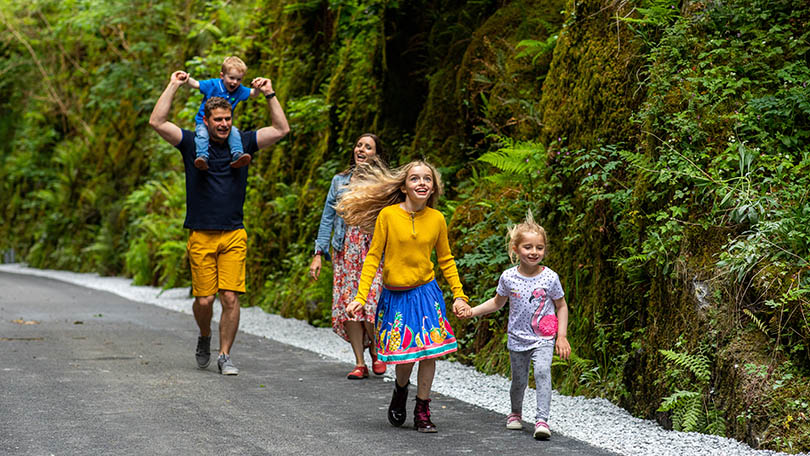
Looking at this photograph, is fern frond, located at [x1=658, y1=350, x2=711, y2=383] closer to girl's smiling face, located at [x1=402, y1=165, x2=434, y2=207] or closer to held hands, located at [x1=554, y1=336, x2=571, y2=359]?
held hands, located at [x1=554, y1=336, x2=571, y2=359]

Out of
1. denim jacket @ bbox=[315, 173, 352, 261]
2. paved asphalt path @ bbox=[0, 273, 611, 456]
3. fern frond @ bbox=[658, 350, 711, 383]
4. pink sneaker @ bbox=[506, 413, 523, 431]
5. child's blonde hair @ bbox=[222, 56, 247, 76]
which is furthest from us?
denim jacket @ bbox=[315, 173, 352, 261]

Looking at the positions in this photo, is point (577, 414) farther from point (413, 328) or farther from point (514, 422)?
point (413, 328)

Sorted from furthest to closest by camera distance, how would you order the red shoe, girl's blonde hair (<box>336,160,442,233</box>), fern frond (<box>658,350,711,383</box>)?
the red shoe < girl's blonde hair (<box>336,160,442,233</box>) < fern frond (<box>658,350,711,383</box>)

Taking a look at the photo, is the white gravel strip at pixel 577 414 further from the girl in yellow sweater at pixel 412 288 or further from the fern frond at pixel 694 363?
the girl in yellow sweater at pixel 412 288

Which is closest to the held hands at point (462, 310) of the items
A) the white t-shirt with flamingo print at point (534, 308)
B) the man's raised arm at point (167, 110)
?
the white t-shirt with flamingo print at point (534, 308)

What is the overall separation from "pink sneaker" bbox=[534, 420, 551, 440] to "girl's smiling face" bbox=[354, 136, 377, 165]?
11.5 ft

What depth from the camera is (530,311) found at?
5969mm

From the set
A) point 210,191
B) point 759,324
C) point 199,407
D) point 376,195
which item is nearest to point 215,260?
point 210,191

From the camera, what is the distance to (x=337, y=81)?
15250mm

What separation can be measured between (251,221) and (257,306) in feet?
7.27

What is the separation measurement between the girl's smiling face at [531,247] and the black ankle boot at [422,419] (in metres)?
1.17

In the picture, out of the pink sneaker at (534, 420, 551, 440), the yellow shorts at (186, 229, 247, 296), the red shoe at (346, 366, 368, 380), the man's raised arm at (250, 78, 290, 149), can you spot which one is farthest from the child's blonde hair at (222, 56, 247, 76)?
the pink sneaker at (534, 420, 551, 440)

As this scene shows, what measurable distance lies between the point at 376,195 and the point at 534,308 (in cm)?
141

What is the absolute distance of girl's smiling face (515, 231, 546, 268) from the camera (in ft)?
19.4
